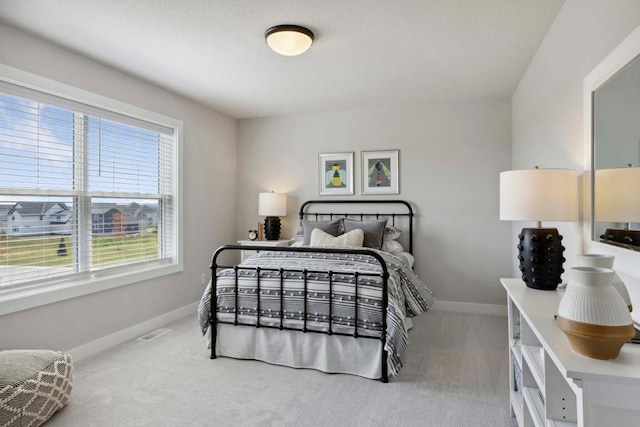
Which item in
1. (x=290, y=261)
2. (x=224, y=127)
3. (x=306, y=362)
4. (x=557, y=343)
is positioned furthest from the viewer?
(x=224, y=127)

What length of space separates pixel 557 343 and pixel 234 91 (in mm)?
3637

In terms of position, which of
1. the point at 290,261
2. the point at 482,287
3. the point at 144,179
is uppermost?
the point at 144,179

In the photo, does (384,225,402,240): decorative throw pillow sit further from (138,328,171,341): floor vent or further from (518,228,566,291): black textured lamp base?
(138,328,171,341): floor vent

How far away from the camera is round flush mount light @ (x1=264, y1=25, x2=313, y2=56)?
2.42 meters

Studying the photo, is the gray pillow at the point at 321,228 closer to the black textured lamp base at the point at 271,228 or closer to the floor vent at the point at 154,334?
the black textured lamp base at the point at 271,228

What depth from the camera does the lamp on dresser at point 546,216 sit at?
1.73 m

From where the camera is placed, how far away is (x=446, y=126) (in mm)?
4215

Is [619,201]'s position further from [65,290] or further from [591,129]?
[65,290]

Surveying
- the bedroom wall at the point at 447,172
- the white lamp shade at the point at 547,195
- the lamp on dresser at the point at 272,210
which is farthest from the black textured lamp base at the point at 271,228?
the white lamp shade at the point at 547,195

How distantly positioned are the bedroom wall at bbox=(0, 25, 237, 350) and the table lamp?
3488mm

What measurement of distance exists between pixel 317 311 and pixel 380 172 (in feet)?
7.76

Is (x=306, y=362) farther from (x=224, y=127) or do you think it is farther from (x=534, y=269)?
(x=224, y=127)

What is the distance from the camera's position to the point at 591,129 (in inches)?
65.8

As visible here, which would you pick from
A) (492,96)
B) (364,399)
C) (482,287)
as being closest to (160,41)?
(364,399)
